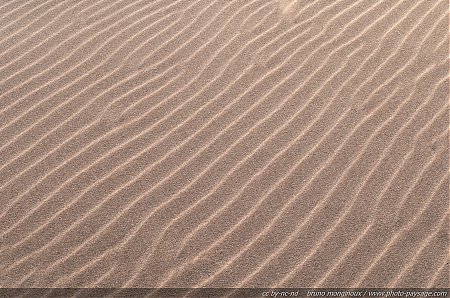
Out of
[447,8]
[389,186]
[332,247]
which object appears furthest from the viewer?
[447,8]

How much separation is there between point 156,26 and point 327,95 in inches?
54.7

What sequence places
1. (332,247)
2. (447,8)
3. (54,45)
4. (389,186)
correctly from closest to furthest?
(332,247)
(389,186)
(54,45)
(447,8)

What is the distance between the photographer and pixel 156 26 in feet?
14.8

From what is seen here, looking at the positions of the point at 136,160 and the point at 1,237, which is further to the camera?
the point at 136,160

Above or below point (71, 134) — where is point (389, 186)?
below

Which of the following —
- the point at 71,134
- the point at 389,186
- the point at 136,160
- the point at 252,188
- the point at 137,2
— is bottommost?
the point at 389,186

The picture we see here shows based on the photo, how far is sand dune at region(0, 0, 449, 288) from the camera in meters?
3.13

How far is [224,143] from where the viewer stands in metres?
3.67

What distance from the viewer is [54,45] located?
4.33 m

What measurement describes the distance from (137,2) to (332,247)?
256 centimetres

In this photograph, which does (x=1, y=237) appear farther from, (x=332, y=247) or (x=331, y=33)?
(x=331, y=33)

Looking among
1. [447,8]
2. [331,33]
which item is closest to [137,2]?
[331,33]

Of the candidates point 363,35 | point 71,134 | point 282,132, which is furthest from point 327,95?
point 71,134

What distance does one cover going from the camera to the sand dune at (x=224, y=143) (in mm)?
3133
